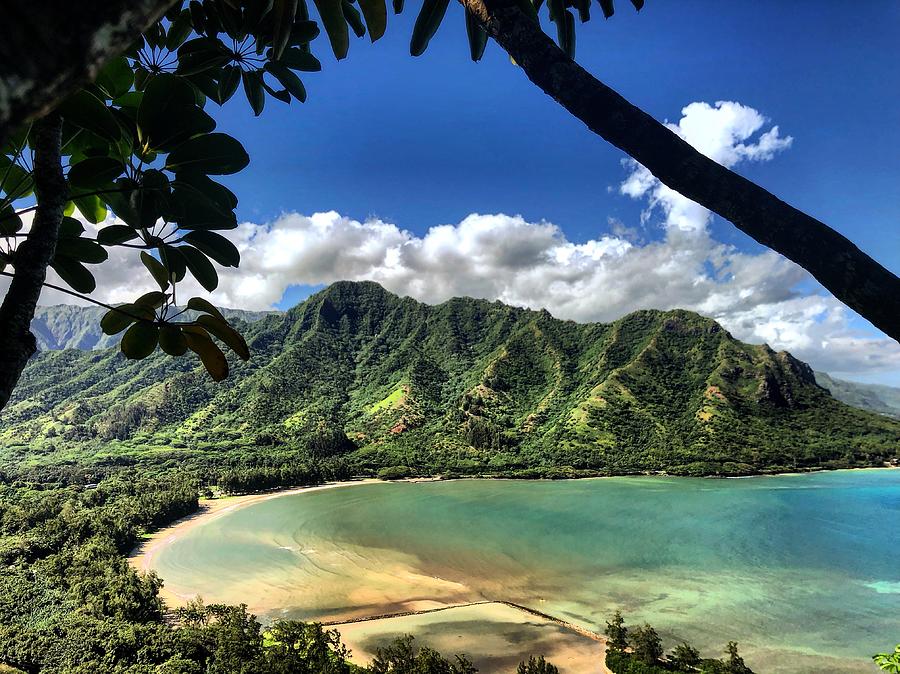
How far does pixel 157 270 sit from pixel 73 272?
30 centimetres

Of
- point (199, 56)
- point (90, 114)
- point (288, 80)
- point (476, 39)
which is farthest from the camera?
point (476, 39)

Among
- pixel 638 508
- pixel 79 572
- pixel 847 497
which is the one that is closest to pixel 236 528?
pixel 79 572

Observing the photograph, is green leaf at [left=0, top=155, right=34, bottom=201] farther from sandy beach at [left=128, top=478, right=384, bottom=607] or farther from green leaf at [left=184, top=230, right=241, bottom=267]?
sandy beach at [left=128, top=478, right=384, bottom=607]

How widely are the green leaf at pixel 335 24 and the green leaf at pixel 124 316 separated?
1.25m

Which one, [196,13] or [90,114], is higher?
[196,13]

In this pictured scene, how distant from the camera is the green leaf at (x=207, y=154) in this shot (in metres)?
1.21

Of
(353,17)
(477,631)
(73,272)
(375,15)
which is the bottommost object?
(477,631)

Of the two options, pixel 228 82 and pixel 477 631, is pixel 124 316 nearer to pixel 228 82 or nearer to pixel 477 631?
pixel 228 82

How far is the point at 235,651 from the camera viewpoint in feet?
45.3

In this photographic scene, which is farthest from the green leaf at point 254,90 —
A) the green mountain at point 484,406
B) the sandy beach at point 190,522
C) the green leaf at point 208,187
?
the green mountain at point 484,406

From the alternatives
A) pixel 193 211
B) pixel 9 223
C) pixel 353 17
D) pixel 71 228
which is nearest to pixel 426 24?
pixel 353 17

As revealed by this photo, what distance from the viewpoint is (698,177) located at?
57.9 inches

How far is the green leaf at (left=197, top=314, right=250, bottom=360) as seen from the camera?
3.79 ft

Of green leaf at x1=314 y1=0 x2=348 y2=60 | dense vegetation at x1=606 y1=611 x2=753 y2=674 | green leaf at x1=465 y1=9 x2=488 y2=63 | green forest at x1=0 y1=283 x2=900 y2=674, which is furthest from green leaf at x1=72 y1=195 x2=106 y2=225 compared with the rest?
dense vegetation at x1=606 y1=611 x2=753 y2=674
